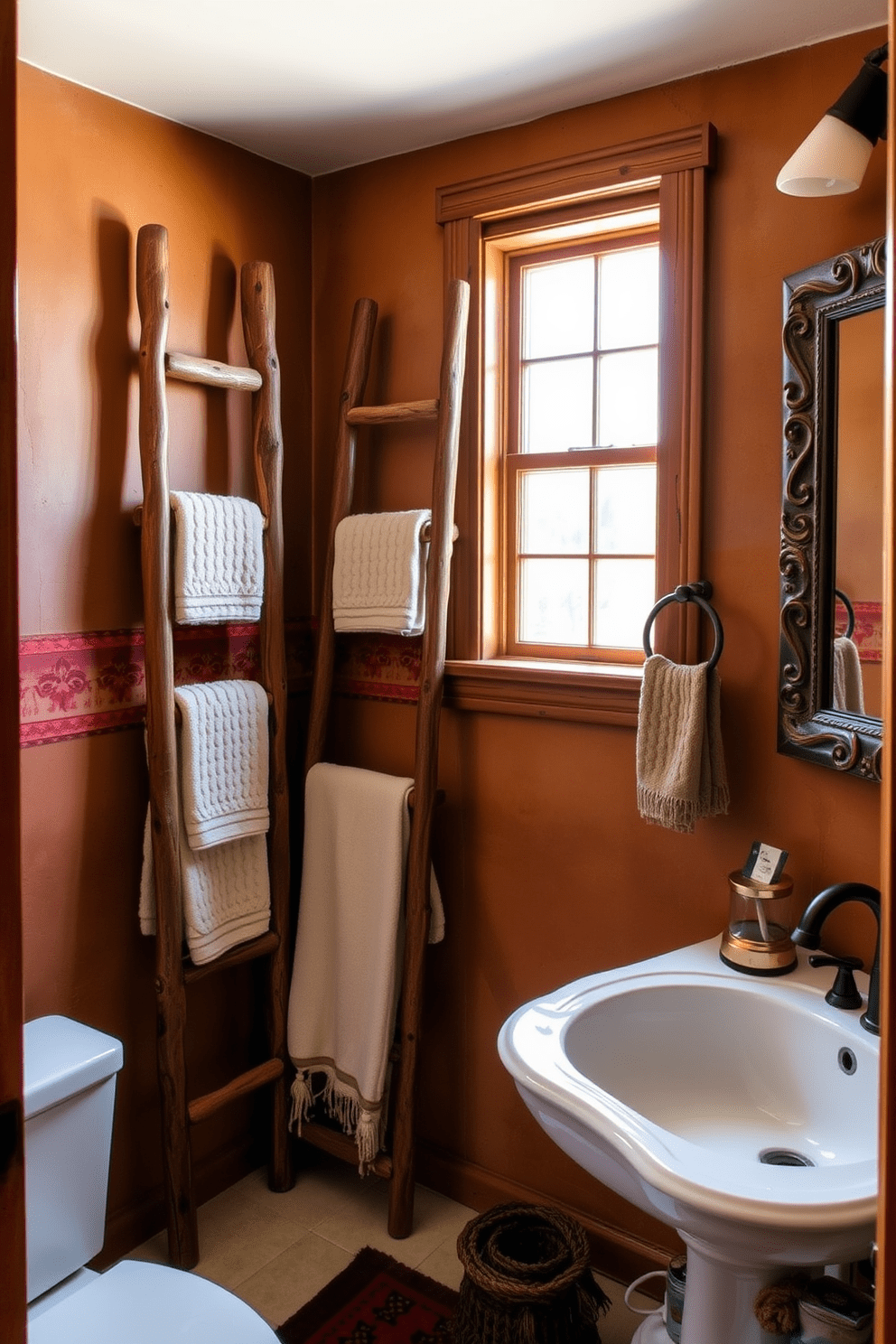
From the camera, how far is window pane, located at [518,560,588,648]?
215cm

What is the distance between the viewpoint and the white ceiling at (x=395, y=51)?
5.43 ft

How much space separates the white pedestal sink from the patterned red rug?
670mm

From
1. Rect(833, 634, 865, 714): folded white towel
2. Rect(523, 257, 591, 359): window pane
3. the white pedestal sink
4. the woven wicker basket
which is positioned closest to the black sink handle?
the white pedestal sink

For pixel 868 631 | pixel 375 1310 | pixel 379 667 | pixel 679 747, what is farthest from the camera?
pixel 379 667

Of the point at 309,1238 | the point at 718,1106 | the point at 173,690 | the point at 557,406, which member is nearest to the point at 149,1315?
the point at 309,1238

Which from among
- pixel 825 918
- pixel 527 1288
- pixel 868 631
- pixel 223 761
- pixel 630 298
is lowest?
pixel 527 1288

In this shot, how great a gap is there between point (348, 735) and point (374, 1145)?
Answer: 2.98 ft

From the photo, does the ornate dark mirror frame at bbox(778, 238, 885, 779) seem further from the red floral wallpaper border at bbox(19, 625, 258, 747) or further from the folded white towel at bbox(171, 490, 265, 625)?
the red floral wallpaper border at bbox(19, 625, 258, 747)

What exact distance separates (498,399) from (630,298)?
1.14 feet

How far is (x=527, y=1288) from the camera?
1.67 metres

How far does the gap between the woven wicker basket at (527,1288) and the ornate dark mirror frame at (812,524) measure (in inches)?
37.7

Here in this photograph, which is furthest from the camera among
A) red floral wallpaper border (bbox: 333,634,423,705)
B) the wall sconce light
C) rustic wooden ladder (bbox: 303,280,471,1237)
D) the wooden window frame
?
red floral wallpaper border (bbox: 333,634,423,705)

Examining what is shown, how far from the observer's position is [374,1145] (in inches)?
85.4

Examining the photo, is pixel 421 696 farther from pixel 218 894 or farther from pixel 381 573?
pixel 218 894
